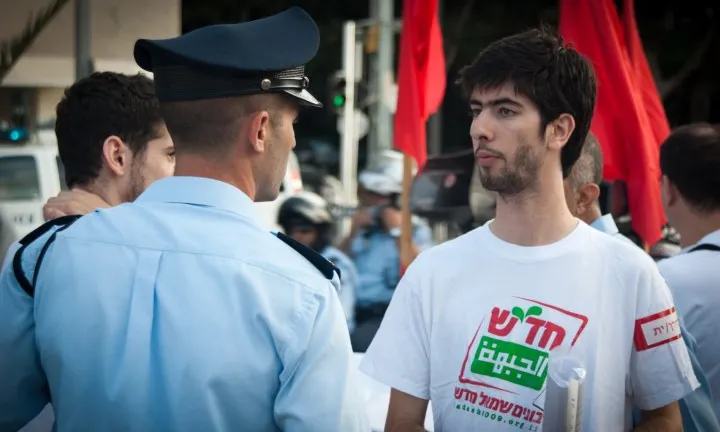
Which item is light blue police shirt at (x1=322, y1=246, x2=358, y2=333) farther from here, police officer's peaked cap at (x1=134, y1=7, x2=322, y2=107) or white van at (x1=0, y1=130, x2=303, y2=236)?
police officer's peaked cap at (x1=134, y1=7, x2=322, y2=107)

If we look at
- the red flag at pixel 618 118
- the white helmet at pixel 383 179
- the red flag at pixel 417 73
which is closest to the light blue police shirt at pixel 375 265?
the white helmet at pixel 383 179

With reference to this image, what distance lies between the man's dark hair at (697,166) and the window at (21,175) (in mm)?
9812

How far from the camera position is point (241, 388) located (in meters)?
1.97

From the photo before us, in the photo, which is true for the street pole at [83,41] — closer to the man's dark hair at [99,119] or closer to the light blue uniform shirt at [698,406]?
the man's dark hair at [99,119]

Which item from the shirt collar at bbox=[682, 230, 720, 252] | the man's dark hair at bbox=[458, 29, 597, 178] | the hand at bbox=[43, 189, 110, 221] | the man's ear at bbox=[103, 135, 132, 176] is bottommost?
the shirt collar at bbox=[682, 230, 720, 252]

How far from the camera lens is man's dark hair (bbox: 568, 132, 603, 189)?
344 centimetres

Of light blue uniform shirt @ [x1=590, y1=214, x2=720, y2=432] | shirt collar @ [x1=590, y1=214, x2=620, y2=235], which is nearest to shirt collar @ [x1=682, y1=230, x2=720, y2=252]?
shirt collar @ [x1=590, y1=214, x2=620, y2=235]

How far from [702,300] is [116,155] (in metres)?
1.88

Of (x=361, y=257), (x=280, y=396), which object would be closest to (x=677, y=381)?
(x=280, y=396)

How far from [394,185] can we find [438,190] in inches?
62.8

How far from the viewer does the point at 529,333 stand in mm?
2584

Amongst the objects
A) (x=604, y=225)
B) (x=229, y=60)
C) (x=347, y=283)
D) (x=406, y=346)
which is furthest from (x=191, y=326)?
(x=347, y=283)

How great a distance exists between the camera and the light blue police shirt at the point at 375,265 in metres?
8.00

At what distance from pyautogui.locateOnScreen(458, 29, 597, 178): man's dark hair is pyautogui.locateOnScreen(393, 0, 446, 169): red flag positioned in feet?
9.02
